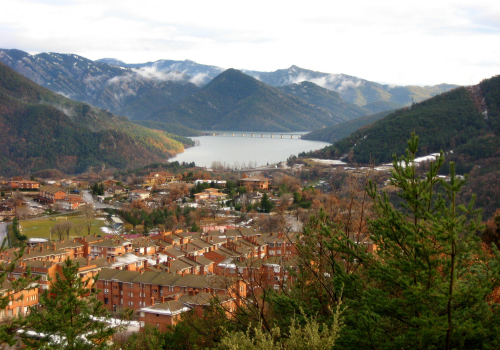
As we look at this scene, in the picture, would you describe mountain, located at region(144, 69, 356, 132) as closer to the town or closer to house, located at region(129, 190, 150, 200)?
the town

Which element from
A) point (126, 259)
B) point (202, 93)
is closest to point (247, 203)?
point (126, 259)

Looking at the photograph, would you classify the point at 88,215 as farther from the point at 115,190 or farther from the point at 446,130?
the point at 446,130

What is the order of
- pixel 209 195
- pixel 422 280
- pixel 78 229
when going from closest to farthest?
pixel 422 280
pixel 78 229
pixel 209 195

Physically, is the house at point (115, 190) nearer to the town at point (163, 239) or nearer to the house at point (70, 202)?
the town at point (163, 239)

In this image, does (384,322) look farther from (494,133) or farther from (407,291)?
(494,133)

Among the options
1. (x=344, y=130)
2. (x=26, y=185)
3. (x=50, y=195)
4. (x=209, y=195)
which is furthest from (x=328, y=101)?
(x=50, y=195)

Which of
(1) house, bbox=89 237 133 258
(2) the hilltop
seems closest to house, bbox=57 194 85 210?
(1) house, bbox=89 237 133 258

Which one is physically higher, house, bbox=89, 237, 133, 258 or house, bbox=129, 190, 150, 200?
house, bbox=89, 237, 133, 258
